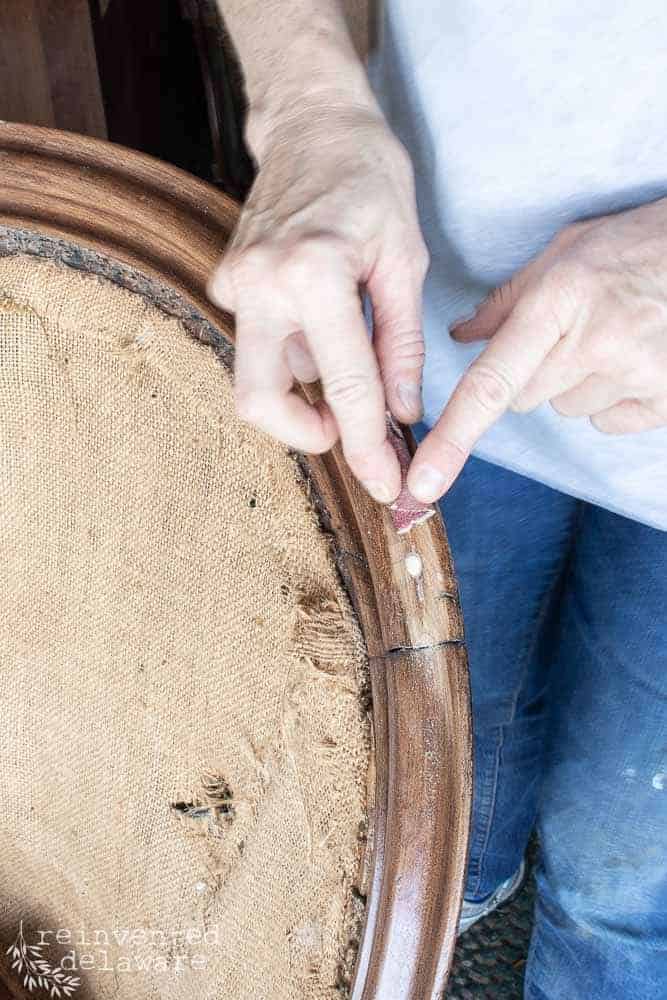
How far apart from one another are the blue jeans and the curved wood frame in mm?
273

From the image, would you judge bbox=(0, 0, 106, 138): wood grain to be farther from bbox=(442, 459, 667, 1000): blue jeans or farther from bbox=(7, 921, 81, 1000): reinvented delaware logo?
bbox=(7, 921, 81, 1000): reinvented delaware logo

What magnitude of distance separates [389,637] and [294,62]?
0.26 m

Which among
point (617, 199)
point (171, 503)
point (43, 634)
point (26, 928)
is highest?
point (617, 199)

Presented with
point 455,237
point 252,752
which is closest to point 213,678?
point 252,752

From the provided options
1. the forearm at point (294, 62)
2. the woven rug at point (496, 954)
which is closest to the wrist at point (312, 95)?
the forearm at point (294, 62)

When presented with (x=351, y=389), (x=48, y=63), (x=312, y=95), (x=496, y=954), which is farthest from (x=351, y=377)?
(x=496, y=954)

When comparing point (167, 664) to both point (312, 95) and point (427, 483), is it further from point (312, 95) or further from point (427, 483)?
point (312, 95)

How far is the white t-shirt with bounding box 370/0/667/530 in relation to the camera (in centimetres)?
37

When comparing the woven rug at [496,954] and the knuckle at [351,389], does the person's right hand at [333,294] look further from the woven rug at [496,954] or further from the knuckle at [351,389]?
the woven rug at [496,954]

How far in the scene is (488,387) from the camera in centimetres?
34

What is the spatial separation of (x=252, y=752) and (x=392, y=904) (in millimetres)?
89

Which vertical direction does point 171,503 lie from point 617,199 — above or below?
below

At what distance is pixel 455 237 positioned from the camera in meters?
0.45

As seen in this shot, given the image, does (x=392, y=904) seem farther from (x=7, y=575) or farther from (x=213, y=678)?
(x=7, y=575)
